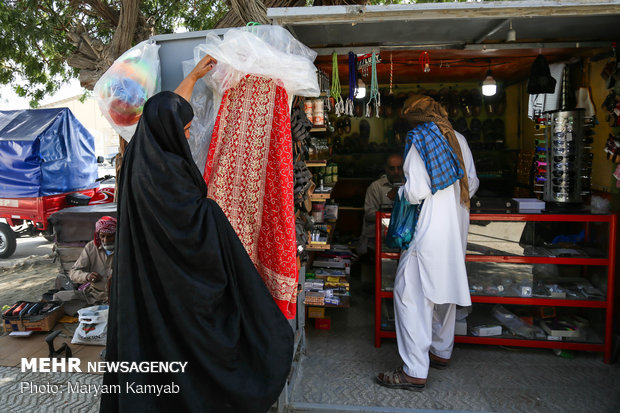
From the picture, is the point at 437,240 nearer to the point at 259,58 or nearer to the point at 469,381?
the point at 469,381

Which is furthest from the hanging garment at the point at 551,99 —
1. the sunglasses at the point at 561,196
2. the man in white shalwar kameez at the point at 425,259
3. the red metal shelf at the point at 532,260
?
the man in white shalwar kameez at the point at 425,259

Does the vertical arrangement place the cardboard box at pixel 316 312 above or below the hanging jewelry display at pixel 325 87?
below

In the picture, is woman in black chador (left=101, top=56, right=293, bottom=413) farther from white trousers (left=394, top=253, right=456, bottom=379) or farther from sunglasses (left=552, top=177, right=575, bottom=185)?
sunglasses (left=552, top=177, right=575, bottom=185)

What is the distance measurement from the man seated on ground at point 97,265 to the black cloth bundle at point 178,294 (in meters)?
2.86

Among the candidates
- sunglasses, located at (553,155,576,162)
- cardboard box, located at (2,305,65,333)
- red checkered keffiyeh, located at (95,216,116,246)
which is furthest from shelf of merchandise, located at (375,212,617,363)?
cardboard box, located at (2,305,65,333)

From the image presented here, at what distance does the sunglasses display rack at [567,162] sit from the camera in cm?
392

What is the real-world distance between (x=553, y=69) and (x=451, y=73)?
6.13 ft

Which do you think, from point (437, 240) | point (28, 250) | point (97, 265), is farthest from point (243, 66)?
point (28, 250)

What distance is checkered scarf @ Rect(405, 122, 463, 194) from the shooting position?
3201mm

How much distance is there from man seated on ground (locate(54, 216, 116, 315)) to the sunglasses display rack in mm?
4425

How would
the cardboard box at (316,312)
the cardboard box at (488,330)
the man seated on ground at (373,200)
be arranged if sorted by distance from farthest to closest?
the man seated on ground at (373,200) → the cardboard box at (316,312) → the cardboard box at (488,330)

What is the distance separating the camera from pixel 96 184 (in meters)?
10.3

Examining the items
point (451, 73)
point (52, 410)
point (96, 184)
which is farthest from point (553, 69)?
point (96, 184)

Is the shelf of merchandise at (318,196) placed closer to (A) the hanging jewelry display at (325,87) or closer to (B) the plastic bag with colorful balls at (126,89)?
(A) the hanging jewelry display at (325,87)
